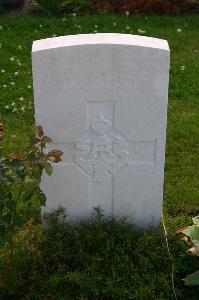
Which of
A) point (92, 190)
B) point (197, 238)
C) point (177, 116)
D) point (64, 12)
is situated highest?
A: point (64, 12)

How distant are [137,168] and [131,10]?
5.49 meters

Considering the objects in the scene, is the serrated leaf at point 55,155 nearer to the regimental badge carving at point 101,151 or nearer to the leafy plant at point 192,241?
the regimental badge carving at point 101,151

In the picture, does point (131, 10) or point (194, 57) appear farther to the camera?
point (131, 10)

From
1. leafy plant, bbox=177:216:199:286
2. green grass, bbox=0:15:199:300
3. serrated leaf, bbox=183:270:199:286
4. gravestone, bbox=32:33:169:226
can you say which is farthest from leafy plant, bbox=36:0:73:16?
serrated leaf, bbox=183:270:199:286

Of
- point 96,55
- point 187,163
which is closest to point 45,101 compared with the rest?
point 96,55

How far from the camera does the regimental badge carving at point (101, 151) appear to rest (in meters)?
3.64

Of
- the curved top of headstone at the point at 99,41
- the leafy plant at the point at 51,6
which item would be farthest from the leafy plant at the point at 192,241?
the leafy plant at the point at 51,6

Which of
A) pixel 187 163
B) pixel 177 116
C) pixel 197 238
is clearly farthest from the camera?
pixel 177 116

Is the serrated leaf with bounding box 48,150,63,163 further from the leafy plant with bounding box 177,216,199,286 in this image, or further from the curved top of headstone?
the leafy plant with bounding box 177,216,199,286

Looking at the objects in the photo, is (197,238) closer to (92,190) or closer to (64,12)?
(92,190)

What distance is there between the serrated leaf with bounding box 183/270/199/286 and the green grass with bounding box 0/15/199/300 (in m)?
0.09

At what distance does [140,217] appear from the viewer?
13.0 feet

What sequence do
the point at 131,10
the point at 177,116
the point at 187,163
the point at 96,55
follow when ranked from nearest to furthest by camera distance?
the point at 96,55 → the point at 187,163 → the point at 177,116 → the point at 131,10

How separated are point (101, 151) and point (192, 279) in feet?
3.05
